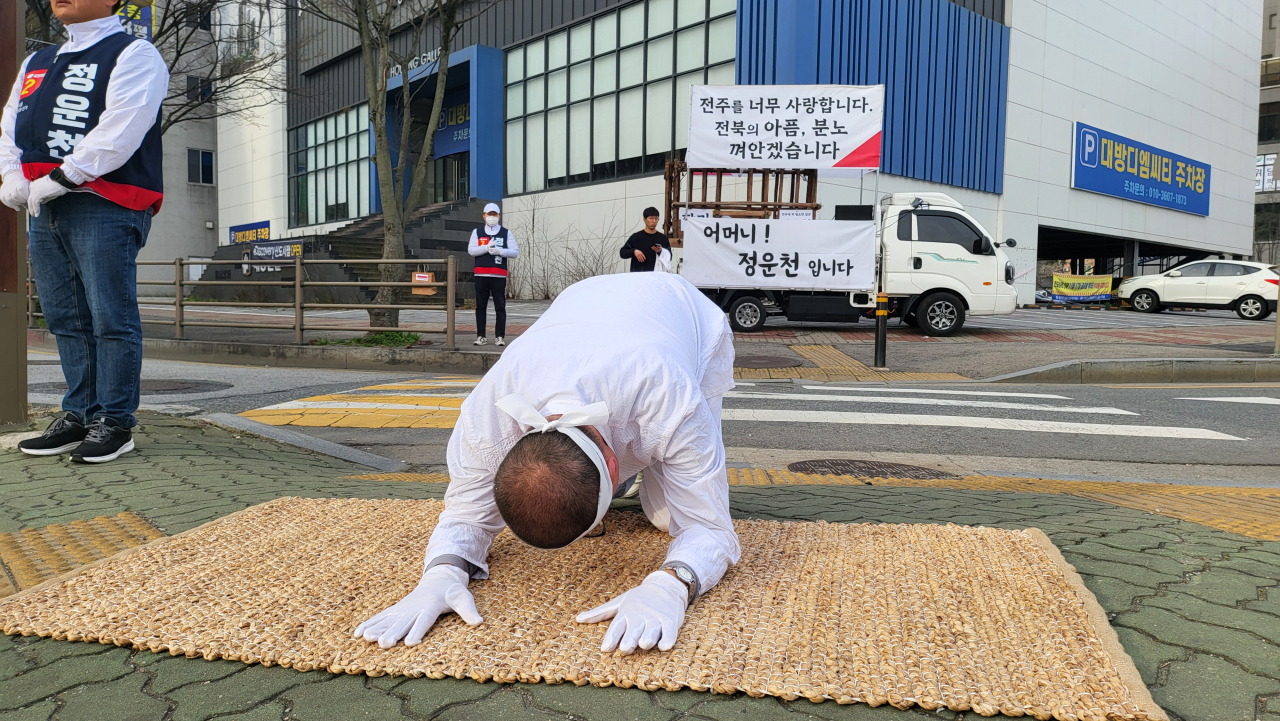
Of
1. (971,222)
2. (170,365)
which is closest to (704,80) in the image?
(971,222)

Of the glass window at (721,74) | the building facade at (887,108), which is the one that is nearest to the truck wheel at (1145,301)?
the building facade at (887,108)

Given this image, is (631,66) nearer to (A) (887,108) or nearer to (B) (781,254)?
(A) (887,108)

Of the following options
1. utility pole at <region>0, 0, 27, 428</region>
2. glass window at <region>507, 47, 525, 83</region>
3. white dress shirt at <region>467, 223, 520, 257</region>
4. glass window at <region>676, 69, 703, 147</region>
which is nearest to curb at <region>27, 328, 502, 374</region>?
white dress shirt at <region>467, 223, 520, 257</region>

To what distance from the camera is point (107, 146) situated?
385 cm

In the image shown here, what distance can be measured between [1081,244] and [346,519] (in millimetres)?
39547

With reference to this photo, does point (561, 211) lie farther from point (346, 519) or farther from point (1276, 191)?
point (1276, 191)

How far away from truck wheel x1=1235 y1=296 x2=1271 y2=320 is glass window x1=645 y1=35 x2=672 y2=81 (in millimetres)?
16947

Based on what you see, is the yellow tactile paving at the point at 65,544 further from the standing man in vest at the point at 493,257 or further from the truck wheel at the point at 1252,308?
the truck wheel at the point at 1252,308

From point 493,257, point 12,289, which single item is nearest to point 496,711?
point 12,289

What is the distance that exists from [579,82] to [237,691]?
2661 centimetres

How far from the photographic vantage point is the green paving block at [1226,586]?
243 cm

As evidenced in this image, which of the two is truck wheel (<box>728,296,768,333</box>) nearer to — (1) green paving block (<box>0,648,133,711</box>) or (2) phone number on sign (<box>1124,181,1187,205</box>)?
(1) green paving block (<box>0,648,133,711</box>)

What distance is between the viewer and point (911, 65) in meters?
23.7

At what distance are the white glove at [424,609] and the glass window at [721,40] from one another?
71.1 ft
